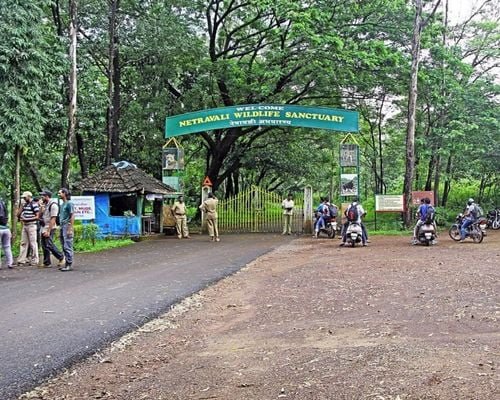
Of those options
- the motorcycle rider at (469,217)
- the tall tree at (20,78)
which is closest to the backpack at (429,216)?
the motorcycle rider at (469,217)

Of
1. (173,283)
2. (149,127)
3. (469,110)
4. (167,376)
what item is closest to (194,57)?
(149,127)

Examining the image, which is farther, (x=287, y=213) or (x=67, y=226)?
(x=287, y=213)

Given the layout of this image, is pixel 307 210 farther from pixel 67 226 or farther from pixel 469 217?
pixel 67 226

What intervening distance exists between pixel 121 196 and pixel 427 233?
1093cm

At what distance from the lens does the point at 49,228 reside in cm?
1138

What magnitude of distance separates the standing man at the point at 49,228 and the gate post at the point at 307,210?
11.6 metres

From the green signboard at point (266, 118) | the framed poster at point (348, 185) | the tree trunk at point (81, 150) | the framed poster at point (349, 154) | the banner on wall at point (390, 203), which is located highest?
the green signboard at point (266, 118)

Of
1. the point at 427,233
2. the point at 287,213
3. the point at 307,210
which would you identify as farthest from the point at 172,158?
the point at 427,233

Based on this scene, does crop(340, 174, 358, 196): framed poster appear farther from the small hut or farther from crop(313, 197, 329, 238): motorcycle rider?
the small hut

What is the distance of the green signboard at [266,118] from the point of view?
21.1 meters

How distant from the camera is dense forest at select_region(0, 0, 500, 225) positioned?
17.8 meters

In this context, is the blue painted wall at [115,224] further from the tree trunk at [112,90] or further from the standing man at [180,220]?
the tree trunk at [112,90]

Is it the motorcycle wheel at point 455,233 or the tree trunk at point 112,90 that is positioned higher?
the tree trunk at point 112,90

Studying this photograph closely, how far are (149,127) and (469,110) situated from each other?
14628 mm
